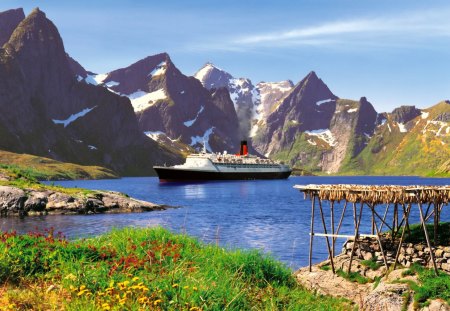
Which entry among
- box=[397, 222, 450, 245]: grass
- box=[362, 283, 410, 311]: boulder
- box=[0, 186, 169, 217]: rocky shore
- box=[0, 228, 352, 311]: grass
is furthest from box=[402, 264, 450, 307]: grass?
box=[0, 186, 169, 217]: rocky shore

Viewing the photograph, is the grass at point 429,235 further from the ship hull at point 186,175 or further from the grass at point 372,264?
the ship hull at point 186,175

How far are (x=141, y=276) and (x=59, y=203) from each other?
168 feet

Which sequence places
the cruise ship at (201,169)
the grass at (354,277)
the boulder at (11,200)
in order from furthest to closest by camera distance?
the cruise ship at (201,169)
the boulder at (11,200)
the grass at (354,277)

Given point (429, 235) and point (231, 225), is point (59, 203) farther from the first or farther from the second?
point (429, 235)

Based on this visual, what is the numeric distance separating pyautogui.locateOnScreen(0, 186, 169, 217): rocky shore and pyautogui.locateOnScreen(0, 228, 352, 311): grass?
44.2 m

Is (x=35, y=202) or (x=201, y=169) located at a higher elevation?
(x=201, y=169)

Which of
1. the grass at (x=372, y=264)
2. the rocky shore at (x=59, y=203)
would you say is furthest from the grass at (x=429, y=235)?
the rocky shore at (x=59, y=203)

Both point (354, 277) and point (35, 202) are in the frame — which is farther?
point (35, 202)

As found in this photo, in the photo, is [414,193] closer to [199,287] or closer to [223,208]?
[199,287]

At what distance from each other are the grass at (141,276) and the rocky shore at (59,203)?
44215 millimetres

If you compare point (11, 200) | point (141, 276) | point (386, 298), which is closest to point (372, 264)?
point (386, 298)

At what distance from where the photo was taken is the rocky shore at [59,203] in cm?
5731

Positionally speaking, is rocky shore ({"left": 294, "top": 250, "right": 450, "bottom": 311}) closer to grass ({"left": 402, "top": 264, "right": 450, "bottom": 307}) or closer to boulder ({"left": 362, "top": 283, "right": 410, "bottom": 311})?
boulder ({"left": 362, "top": 283, "right": 410, "bottom": 311})

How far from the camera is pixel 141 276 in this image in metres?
12.5
